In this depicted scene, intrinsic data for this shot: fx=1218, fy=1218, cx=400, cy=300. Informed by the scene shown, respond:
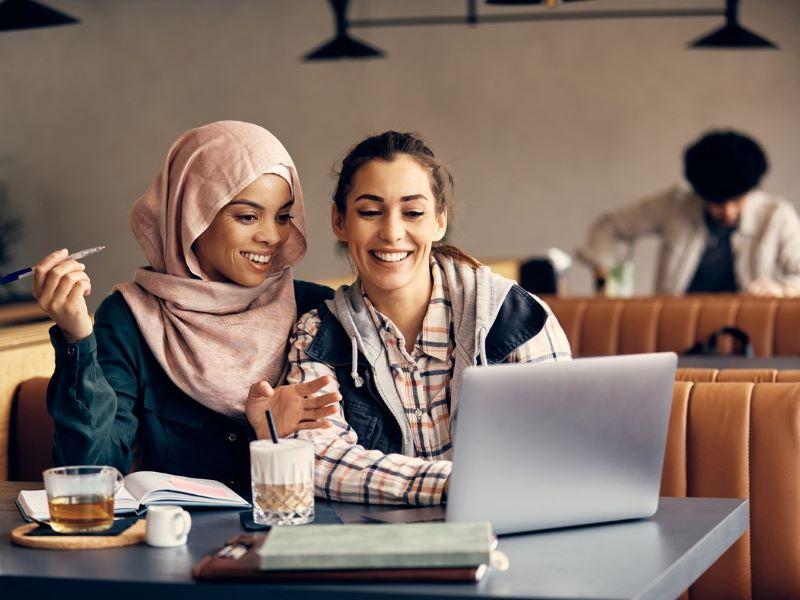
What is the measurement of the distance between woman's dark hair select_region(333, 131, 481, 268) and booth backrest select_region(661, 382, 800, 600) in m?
0.55

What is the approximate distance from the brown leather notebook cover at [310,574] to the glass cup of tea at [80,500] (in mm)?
250

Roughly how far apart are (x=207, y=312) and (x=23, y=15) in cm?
181

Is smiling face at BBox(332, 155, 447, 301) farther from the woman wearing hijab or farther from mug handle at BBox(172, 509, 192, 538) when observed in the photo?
mug handle at BBox(172, 509, 192, 538)

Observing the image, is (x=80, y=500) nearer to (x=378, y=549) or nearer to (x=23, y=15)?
(x=378, y=549)

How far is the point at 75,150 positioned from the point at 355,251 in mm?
6965

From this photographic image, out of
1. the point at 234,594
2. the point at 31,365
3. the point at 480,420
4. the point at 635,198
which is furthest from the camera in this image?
the point at 635,198

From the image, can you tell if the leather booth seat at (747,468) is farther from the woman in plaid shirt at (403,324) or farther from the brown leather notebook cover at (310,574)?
the brown leather notebook cover at (310,574)

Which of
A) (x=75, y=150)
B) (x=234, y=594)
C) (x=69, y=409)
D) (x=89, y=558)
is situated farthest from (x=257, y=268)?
(x=75, y=150)

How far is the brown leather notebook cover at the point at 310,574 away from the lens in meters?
1.32

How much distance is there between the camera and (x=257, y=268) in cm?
216

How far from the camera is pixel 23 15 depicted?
141 inches

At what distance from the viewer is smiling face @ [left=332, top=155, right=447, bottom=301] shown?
201 cm

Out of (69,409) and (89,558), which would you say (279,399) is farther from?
(89,558)

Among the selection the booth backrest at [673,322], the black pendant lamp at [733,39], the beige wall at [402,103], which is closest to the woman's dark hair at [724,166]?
the black pendant lamp at [733,39]
